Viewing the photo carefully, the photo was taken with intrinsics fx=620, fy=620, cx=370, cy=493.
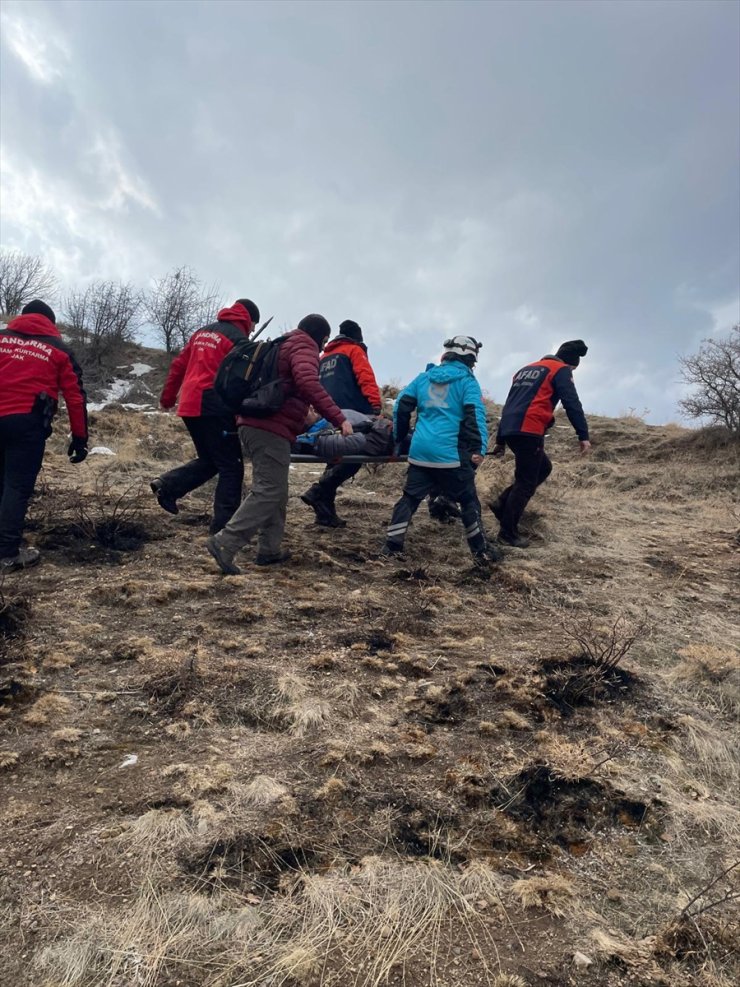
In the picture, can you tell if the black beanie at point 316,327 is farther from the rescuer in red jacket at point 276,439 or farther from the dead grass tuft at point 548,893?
the dead grass tuft at point 548,893

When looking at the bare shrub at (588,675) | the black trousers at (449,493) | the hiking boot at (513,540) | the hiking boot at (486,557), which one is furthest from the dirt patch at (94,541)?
the hiking boot at (513,540)

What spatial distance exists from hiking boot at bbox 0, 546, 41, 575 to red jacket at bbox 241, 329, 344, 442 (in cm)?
165

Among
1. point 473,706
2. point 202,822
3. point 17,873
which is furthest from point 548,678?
point 17,873

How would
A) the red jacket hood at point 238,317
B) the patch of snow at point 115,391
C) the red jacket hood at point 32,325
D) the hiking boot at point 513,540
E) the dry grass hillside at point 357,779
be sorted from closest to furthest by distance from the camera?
1. the dry grass hillside at point 357,779
2. the red jacket hood at point 32,325
3. the red jacket hood at point 238,317
4. the hiking boot at point 513,540
5. the patch of snow at point 115,391

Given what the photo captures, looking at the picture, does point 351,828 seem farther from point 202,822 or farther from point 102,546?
point 102,546

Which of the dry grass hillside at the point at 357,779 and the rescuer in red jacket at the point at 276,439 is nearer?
the dry grass hillside at the point at 357,779

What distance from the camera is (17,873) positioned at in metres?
1.68

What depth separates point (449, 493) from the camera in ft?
16.8

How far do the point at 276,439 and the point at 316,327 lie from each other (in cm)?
91

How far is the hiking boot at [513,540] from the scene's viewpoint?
580 centimetres

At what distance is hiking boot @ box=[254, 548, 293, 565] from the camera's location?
4.64 meters

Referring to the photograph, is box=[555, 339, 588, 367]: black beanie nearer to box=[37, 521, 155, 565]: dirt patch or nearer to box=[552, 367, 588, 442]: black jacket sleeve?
box=[552, 367, 588, 442]: black jacket sleeve

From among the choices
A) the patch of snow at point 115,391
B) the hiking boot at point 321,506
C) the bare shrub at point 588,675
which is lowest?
the bare shrub at point 588,675

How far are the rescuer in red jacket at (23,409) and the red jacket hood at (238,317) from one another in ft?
3.96
